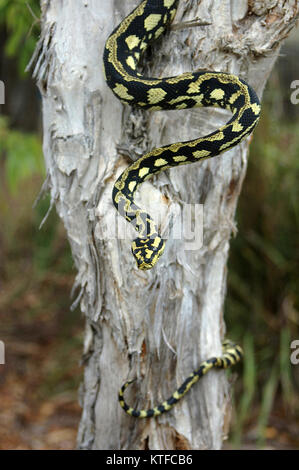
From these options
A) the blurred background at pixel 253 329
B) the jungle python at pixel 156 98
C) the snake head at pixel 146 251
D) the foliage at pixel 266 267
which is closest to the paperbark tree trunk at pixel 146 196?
the jungle python at pixel 156 98

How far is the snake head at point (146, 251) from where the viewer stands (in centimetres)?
298

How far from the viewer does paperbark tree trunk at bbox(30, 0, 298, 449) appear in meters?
3.17

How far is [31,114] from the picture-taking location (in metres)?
12.3

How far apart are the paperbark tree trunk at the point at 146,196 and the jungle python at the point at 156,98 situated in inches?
4.4

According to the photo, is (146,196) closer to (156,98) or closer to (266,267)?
(156,98)

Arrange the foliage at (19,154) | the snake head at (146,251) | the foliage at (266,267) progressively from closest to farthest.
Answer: the snake head at (146,251), the foliage at (19,154), the foliage at (266,267)

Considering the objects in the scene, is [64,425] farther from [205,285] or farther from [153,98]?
[153,98]

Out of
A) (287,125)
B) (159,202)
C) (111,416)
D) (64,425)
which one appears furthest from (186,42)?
(64,425)

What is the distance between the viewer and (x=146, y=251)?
9.81 ft

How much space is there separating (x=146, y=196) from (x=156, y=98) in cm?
64

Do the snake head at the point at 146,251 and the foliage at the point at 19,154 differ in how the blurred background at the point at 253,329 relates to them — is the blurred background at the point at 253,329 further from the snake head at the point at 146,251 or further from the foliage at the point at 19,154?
the snake head at the point at 146,251

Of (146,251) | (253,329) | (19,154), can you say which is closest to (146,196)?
(146,251)

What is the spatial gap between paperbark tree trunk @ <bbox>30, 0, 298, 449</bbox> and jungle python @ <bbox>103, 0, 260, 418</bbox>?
0.11 metres

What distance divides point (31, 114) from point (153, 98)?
9974mm
